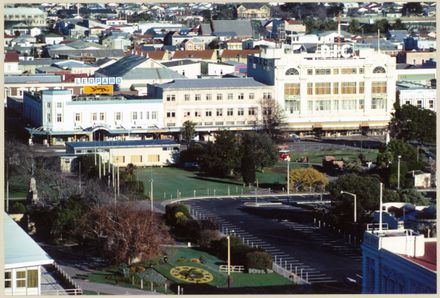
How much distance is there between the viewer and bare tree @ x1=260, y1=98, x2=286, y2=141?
1913 inches

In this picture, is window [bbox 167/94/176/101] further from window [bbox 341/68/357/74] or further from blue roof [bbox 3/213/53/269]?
blue roof [bbox 3/213/53/269]

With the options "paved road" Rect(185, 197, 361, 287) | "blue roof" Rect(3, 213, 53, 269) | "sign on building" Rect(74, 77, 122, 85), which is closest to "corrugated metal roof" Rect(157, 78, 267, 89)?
"sign on building" Rect(74, 77, 122, 85)

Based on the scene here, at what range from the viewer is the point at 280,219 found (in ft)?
114

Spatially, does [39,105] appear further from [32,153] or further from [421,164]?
[421,164]

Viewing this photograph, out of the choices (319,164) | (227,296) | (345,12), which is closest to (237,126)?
(319,164)

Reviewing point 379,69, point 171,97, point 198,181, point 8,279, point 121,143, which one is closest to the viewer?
point 8,279

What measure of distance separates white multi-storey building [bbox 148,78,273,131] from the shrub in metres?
22.2

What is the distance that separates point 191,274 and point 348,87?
977 inches

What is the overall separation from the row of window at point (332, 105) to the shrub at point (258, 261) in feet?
77.1

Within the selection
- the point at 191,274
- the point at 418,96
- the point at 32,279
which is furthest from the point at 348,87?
the point at 32,279

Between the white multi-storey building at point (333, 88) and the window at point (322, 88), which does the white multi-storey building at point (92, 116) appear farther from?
the window at point (322, 88)

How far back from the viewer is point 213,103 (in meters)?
51.0

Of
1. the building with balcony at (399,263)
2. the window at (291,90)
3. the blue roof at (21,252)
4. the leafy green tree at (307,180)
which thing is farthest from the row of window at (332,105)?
the blue roof at (21,252)

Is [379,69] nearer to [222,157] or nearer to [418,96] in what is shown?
[418,96]
